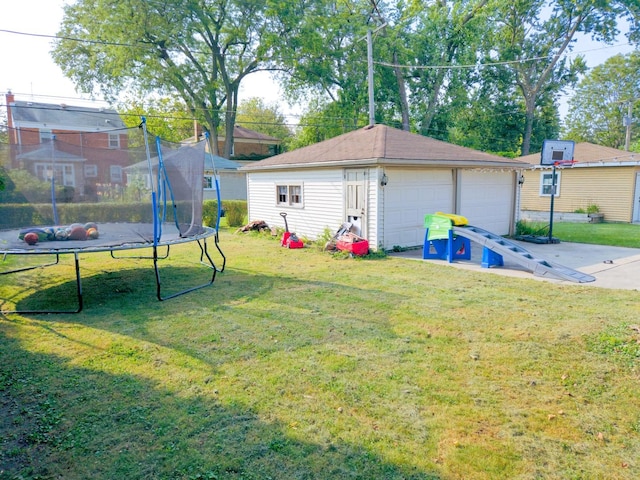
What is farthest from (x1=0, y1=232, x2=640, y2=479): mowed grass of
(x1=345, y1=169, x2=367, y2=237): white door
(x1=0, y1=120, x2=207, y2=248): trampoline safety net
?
(x1=345, y1=169, x2=367, y2=237): white door

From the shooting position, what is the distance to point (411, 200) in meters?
10.1

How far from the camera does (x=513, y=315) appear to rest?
512 centimetres

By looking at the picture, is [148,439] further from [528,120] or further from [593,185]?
[528,120]

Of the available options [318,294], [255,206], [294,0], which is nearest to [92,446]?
[318,294]

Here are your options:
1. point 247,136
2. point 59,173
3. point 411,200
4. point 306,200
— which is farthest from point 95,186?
point 247,136

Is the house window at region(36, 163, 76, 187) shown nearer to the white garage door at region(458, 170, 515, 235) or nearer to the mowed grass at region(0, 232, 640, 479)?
the mowed grass at region(0, 232, 640, 479)

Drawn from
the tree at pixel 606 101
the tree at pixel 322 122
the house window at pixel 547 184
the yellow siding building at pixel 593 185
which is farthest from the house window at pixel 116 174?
the tree at pixel 606 101

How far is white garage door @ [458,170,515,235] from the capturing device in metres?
11.2

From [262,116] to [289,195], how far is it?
40233mm

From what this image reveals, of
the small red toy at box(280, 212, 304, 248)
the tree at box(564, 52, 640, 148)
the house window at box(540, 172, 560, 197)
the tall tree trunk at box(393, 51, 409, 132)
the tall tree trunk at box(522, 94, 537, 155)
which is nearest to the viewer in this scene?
the small red toy at box(280, 212, 304, 248)

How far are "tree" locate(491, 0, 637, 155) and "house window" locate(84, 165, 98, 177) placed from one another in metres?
26.0

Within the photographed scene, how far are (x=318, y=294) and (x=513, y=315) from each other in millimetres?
2605

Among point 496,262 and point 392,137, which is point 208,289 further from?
point 392,137

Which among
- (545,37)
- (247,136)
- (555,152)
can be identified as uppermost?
(545,37)
